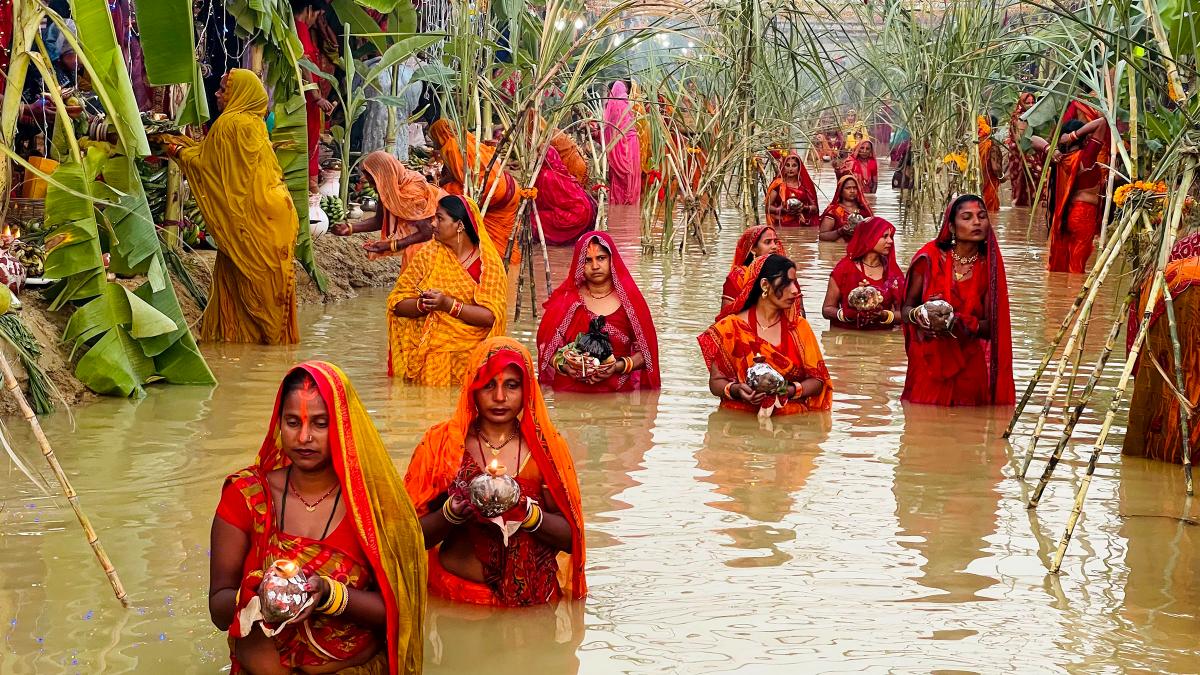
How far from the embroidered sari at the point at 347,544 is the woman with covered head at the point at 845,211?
11970 millimetres

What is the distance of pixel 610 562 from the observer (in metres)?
5.42

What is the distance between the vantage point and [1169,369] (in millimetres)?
6676

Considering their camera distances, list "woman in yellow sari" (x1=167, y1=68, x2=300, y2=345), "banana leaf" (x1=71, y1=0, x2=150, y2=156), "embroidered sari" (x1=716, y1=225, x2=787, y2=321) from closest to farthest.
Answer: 1. "banana leaf" (x1=71, y1=0, x2=150, y2=156)
2. "embroidered sari" (x1=716, y1=225, x2=787, y2=321)
3. "woman in yellow sari" (x1=167, y1=68, x2=300, y2=345)

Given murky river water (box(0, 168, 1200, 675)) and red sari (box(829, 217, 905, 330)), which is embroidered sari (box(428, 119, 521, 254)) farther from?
murky river water (box(0, 168, 1200, 675))

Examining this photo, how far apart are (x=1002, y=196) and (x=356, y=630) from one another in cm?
2484

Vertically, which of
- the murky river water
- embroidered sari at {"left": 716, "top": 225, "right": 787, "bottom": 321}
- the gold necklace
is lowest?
the murky river water

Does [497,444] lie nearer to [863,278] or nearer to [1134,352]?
[1134,352]

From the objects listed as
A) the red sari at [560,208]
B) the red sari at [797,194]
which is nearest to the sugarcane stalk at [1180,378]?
the red sari at [560,208]

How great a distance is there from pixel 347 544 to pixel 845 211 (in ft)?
40.3

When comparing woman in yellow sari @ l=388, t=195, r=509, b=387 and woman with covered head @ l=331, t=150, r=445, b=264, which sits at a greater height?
woman with covered head @ l=331, t=150, r=445, b=264

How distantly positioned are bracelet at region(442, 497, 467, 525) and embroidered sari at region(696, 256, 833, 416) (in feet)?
11.2

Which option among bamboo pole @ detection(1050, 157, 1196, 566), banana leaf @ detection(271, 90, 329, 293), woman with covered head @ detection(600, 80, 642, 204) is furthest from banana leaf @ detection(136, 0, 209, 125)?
woman with covered head @ detection(600, 80, 642, 204)

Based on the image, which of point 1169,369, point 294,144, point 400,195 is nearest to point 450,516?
point 1169,369

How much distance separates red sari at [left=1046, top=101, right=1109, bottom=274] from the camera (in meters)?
13.5
